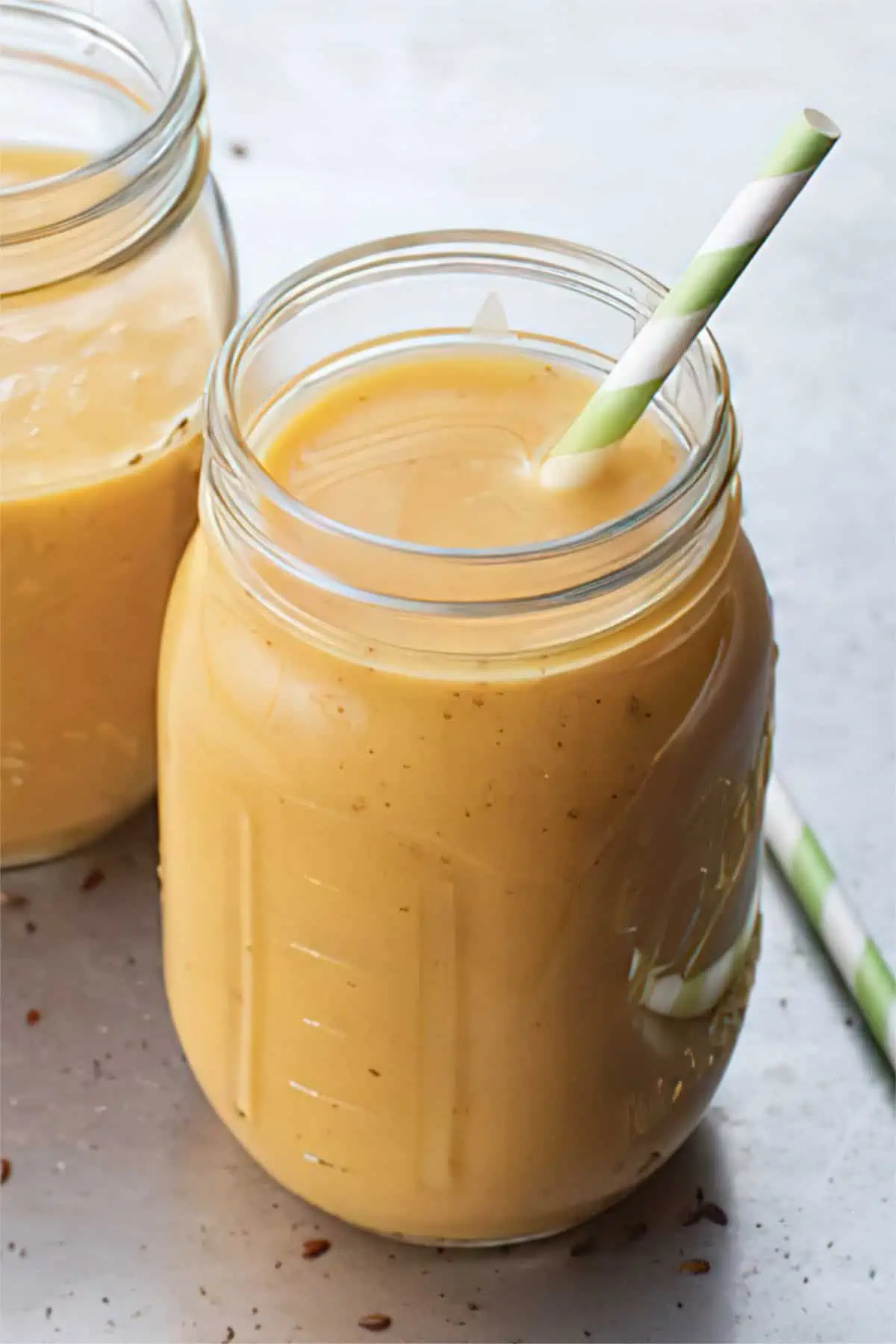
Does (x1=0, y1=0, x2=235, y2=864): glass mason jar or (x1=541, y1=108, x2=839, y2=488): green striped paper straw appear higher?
(x1=541, y1=108, x2=839, y2=488): green striped paper straw

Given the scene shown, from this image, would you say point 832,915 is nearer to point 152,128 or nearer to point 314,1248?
point 314,1248

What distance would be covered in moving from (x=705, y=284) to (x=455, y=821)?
7.7 inches

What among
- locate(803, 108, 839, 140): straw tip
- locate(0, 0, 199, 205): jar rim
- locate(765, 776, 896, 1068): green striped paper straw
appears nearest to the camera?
locate(803, 108, 839, 140): straw tip

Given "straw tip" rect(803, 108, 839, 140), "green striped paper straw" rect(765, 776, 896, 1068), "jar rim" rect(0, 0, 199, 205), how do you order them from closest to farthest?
"straw tip" rect(803, 108, 839, 140)
"jar rim" rect(0, 0, 199, 205)
"green striped paper straw" rect(765, 776, 896, 1068)

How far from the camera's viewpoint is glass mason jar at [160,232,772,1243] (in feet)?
2.13

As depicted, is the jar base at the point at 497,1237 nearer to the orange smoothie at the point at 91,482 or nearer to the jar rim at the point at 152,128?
the orange smoothie at the point at 91,482

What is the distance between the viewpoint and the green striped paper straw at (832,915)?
93 centimetres

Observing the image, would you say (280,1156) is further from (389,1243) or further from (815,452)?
(815,452)

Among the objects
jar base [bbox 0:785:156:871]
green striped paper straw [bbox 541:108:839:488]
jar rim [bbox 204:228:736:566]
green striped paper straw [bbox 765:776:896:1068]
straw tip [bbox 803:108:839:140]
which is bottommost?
jar base [bbox 0:785:156:871]

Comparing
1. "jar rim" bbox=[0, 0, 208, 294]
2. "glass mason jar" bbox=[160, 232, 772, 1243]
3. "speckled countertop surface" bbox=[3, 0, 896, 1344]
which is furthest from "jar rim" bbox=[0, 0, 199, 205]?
"speckled countertop surface" bbox=[3, 0, 896, 1344]

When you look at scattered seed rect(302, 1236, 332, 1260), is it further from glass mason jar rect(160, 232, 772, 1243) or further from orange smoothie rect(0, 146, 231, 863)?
orange smoothie rect(0, 146, 231, 863)

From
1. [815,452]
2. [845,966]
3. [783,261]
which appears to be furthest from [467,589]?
[783,261]

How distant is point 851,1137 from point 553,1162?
202mm

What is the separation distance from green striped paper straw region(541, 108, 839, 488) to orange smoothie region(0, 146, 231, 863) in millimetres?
245
